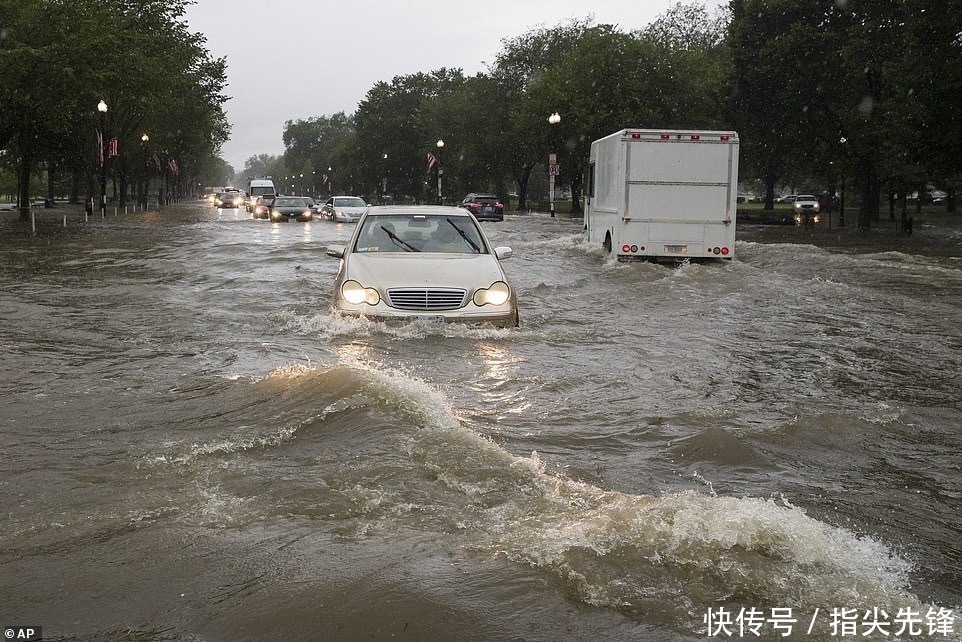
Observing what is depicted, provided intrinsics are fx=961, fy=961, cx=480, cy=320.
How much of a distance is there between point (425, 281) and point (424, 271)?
0.21m

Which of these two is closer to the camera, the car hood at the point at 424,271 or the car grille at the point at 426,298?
A: the car grille at the point at 426,298

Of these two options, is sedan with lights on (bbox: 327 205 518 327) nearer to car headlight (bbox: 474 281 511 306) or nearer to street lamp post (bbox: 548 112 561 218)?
car headlight (bbox: 474 281 511 306)

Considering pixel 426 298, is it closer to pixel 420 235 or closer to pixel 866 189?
pixel 420 235

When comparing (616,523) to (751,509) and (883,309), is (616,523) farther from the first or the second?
(883,309)

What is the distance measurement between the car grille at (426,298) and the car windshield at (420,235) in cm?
116

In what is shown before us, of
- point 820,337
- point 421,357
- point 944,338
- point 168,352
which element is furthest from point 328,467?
point 944,338

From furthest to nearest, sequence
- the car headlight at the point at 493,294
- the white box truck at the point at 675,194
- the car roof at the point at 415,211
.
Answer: the white box truck at the point at 675,194
the car roof at the point at 415,211
the car headlight at the point at 493,294

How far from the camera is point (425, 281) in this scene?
10.1m

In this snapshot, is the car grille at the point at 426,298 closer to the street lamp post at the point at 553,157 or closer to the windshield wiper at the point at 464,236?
the windshield wiper at the point at 464,236

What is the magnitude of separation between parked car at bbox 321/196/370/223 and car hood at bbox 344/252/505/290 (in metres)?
31.3

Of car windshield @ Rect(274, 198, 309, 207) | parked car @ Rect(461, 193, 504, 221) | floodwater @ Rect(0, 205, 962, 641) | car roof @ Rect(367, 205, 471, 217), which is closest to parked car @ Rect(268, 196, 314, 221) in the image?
car windshield @ Rect(274, 198, 309, 207)

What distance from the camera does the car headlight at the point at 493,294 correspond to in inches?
399

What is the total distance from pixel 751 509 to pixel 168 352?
6772 millimetres

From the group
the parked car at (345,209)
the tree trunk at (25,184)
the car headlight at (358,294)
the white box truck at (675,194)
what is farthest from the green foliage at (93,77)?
the car headlight at (358,294)
